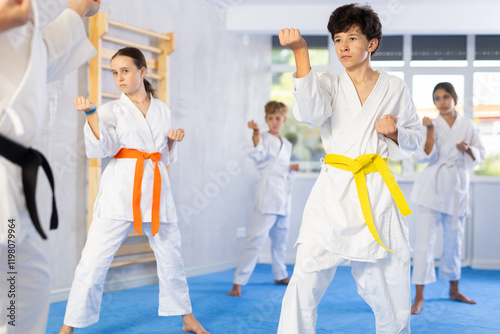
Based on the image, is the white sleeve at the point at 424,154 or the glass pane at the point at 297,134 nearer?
the white sleeve at the point at 424,154

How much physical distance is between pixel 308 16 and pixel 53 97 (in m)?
2.79

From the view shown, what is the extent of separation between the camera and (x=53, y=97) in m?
3.54

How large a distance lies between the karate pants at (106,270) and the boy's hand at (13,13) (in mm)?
1551

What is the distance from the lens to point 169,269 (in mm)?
2746

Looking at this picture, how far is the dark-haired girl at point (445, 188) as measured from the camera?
367 centimetres

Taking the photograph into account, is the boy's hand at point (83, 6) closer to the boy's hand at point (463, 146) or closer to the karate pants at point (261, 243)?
the karate pants at point (261, 243)

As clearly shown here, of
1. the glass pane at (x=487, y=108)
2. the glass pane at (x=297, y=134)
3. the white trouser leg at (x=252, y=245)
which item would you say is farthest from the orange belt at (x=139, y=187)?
the glass pane at (x=487, y=108)

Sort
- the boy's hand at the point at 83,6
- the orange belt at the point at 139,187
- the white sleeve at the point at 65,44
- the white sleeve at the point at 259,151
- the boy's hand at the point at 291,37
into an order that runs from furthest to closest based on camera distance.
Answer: the white sleeve at the point at 259,151
the orange belt at the point at 139,187
the boy's hand at the point at 291,37
the boy's hand at the point at 83,6
the white sleeve at the point at 65,44

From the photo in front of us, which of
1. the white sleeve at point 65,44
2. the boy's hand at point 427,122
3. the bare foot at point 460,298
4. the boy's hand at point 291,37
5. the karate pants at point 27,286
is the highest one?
the boy's hand at point 291,37

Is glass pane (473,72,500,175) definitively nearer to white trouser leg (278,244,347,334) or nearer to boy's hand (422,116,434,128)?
boy's hand (422,116,434,128)

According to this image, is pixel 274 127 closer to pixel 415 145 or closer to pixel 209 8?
pixel 209 8

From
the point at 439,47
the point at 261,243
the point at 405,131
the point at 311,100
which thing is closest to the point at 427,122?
the point at 261,243

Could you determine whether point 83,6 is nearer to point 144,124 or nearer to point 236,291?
point 144,124

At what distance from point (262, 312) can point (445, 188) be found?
61.1 inches
